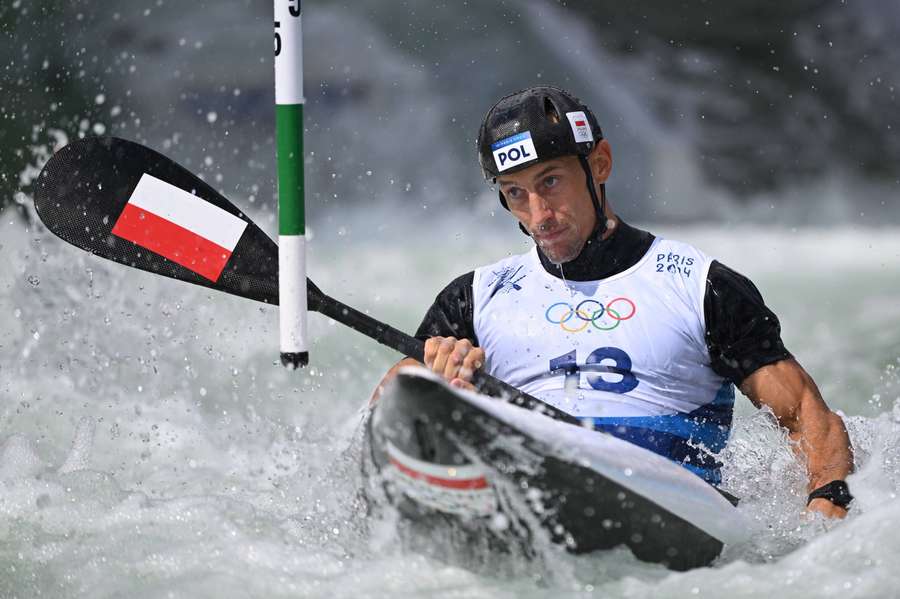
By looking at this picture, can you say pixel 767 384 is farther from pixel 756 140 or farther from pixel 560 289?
pixel 756 140

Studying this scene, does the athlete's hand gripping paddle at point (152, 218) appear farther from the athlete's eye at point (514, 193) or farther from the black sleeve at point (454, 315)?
the athlete's eye at point (514, 193)

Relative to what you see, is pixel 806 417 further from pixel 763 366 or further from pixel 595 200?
pixel 595 200

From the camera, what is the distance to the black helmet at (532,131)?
332 centimetres

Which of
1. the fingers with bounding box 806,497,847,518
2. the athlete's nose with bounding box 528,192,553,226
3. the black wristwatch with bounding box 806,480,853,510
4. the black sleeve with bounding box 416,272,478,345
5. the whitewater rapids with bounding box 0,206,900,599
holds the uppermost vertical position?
the athlete's nose with bounding box 528,192,553,226

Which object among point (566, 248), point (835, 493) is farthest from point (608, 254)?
point (835, 493)

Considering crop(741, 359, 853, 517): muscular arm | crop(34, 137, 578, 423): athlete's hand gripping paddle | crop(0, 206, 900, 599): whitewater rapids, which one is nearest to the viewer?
crop(0, 206, 900, 599): whitewater rapids

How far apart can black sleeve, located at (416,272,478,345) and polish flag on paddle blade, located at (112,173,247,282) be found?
62 cm

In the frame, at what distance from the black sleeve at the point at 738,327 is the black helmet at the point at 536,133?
1.21 feet

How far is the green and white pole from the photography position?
2982 mm

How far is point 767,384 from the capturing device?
3.26 m

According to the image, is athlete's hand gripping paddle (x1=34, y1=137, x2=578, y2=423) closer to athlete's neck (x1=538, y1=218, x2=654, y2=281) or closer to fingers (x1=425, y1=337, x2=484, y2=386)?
fingers (x1=425, y1=337, x2=484, y2=386)

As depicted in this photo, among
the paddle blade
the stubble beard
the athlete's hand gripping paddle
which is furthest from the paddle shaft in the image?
the stubble beard

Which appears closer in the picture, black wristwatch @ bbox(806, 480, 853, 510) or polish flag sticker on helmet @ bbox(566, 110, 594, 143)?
black wristwatch @ bbox(806, 480, 853, 510)

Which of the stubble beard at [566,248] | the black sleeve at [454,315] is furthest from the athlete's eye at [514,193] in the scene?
the black sleeve at [454,315]
